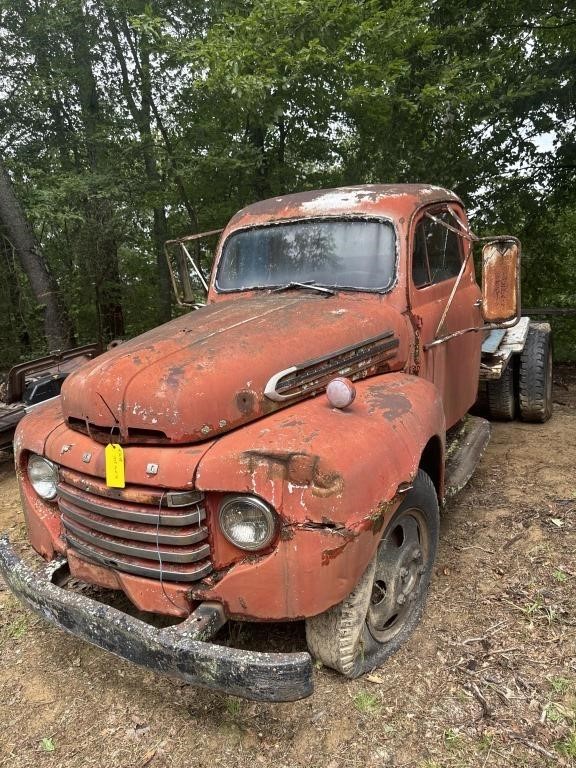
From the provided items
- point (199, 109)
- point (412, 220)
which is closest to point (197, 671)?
point (412, 220)

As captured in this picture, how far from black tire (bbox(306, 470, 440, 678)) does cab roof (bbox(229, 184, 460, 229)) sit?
173 cm

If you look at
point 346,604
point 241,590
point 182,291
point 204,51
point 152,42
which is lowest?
point 346,604

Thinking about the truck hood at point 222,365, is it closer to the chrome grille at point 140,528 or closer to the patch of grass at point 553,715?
the chrome grille at point 140,528

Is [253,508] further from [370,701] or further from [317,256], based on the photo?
[317,256]

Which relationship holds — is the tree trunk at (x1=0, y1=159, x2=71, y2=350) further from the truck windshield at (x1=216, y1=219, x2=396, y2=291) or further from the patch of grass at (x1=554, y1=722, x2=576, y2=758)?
the patch of grass at (x1=554, y1=722, x2=576, y2=758)

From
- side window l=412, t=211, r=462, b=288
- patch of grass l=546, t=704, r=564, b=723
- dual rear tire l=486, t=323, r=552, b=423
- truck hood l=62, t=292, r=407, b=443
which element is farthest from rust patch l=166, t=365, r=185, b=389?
dual rear tire l=486, t=323, r=552, b=423

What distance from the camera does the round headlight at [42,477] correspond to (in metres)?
2.69

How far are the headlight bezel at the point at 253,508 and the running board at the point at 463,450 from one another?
62.1 inches

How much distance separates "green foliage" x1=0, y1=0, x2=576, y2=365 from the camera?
6.55m

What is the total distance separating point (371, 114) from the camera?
7.69 m

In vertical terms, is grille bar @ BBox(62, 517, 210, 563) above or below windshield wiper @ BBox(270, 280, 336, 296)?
below

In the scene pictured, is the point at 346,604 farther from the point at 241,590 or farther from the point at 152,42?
the point at 152,42

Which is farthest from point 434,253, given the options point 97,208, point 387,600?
point 97,208

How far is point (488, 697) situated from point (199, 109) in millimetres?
8837
